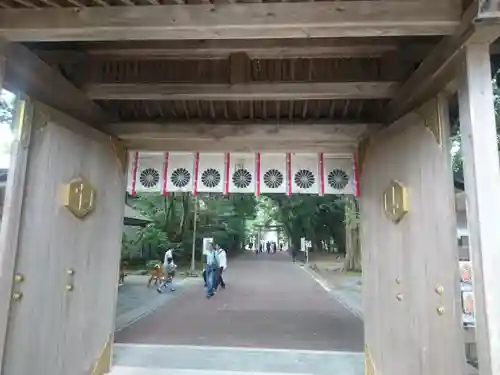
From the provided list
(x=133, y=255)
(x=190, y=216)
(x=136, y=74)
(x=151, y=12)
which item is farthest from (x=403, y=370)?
(x=190, y=216)

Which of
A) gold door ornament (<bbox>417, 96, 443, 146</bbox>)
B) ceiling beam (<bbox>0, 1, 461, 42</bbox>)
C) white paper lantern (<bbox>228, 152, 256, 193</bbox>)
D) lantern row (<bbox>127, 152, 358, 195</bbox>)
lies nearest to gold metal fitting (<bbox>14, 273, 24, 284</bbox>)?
ceiling beam (<bbox>0, 1, 461, 42</bbox>)

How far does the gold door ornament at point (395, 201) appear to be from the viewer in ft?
10.1

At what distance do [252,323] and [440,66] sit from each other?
599 centimetres

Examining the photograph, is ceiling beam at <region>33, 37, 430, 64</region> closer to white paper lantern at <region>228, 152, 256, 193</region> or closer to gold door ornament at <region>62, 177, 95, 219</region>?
gold door ornament at <region>62, 177, 95, 219</region>

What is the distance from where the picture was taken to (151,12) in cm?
242

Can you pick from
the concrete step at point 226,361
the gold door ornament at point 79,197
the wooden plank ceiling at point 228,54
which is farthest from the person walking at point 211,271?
the gold door ornament at point 79,197

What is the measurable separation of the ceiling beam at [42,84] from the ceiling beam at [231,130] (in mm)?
419

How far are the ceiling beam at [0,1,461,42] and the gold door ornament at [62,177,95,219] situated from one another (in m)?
1.21

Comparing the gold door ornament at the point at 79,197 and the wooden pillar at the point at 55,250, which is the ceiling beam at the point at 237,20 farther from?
the gold door ornament at the point at 79,197

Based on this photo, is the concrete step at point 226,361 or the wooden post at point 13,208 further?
the concrete step at point 226,361

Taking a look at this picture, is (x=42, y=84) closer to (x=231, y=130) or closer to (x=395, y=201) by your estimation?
(x=231, y=130)

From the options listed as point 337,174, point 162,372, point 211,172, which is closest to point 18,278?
point 162,372

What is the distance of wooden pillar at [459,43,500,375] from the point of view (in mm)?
2057

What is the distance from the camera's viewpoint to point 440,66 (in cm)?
263
